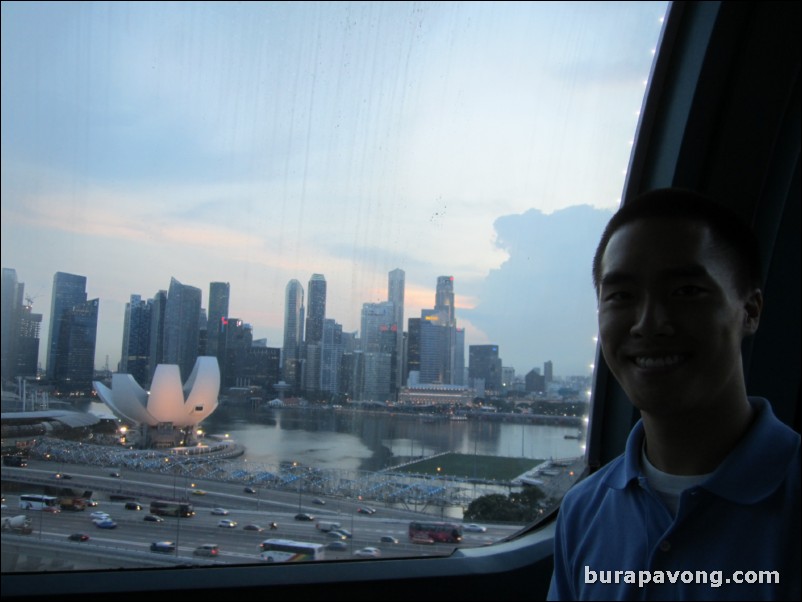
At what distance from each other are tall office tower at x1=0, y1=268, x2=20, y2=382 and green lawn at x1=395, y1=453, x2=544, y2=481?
157 centimetres

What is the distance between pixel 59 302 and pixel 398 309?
1.30 meters

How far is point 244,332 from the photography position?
2.20 meters

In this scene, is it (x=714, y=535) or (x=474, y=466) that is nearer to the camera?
(x=714, y=535)

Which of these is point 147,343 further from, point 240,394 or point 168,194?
point 168,194

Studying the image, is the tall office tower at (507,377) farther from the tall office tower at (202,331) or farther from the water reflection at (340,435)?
the tall office tower at (202,331)

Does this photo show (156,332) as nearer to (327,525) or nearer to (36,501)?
(36,501)

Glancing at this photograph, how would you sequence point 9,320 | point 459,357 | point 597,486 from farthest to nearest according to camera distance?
point 459,357
point 9,320
point 597,486

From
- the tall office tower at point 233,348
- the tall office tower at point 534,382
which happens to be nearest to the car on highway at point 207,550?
the tall office tower at point 233,348

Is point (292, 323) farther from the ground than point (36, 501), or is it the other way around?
point (292, 323)

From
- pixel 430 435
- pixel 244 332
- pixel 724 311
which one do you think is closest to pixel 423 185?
pixel 244 332

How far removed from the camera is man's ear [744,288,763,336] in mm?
750

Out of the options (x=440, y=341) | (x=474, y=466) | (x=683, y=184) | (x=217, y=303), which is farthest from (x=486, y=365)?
(x=217, y=303)

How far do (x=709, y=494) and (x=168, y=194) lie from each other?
6.65 ft

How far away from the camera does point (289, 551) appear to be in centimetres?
219
